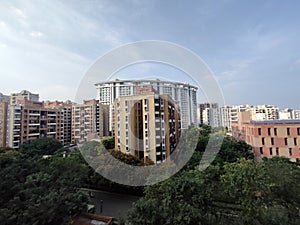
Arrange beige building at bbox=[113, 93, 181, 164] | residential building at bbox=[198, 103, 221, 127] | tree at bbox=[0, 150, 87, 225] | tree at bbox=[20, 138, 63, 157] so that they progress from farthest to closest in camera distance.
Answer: tree at bbox=[20, 138, 63, 157] < beige building at bbox=[113, 93, 181, 164] < residential building at bbox=[198, 103, 221, 127] < tree at bbox=[0, 150, 87, 225]

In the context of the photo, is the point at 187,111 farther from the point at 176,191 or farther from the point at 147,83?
the point at 176,191

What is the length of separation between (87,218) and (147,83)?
463 centimetres

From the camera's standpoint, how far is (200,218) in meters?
1.76

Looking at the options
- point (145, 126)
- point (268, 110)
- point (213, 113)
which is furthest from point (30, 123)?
point (268, 110)

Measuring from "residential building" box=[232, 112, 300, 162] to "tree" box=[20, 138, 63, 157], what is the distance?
8096 millimetres

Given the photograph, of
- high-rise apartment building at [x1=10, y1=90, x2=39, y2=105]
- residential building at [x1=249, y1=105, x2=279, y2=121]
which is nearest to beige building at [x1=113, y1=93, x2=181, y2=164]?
high-rise apartment building at [x1=10, y1=90, x2=39, y2=105]

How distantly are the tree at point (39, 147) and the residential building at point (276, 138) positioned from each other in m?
8.10

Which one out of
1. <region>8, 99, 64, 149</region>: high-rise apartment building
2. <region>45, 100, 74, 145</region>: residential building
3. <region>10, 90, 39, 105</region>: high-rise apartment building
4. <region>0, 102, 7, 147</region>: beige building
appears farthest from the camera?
<region>10, 90, 39, 105</region>: high-rise apartment building

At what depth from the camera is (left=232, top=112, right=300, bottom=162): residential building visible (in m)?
5.76

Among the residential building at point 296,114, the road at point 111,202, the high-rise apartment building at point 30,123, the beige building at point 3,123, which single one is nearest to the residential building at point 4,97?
the high-rise apartment building at point 30,123

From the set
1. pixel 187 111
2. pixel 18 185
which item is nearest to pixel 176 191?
pixel 18 185

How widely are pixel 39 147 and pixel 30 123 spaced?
2.35 metres

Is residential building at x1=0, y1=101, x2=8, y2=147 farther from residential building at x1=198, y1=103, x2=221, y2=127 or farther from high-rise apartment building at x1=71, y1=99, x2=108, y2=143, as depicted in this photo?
residential building at x1=198, y1=103, x2=221, y2=127

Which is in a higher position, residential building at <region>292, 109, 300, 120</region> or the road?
residential building at <region>292, 109, 300, 120</region>
